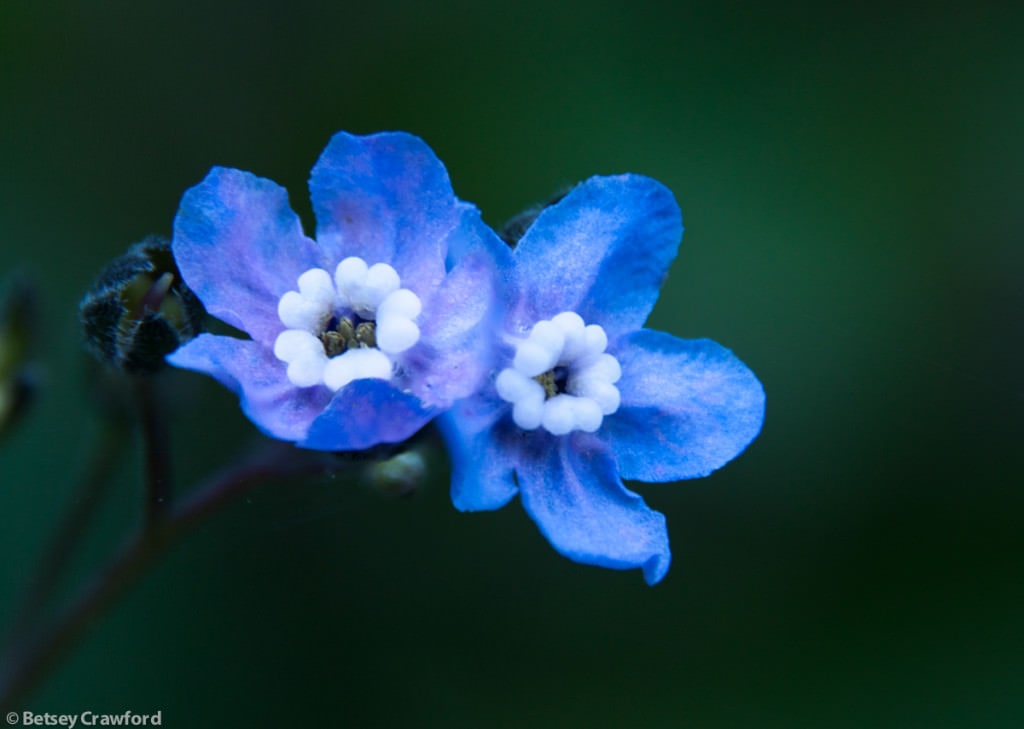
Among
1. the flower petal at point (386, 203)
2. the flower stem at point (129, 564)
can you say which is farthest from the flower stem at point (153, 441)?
the flower petal at point (386, 203)

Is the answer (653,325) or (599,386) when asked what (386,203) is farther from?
(653,325)

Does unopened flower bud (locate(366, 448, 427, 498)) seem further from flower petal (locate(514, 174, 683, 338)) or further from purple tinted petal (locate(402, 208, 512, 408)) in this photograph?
flower petal (locate(514, 174, 683, 338))

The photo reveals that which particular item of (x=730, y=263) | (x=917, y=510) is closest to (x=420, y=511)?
(x=730, y=263)

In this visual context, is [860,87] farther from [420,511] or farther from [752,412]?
[752,412]

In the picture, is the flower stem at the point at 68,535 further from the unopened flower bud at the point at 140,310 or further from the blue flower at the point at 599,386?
the blue flower at the point at 599,386

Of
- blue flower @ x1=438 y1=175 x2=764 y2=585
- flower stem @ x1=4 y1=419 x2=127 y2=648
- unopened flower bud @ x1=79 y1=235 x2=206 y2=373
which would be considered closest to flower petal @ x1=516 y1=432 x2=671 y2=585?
blue flower @ x1=438 y1=175 x2=764 y2=585

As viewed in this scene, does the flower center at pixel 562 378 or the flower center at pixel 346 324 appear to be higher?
the flower center at pixel 346 324
